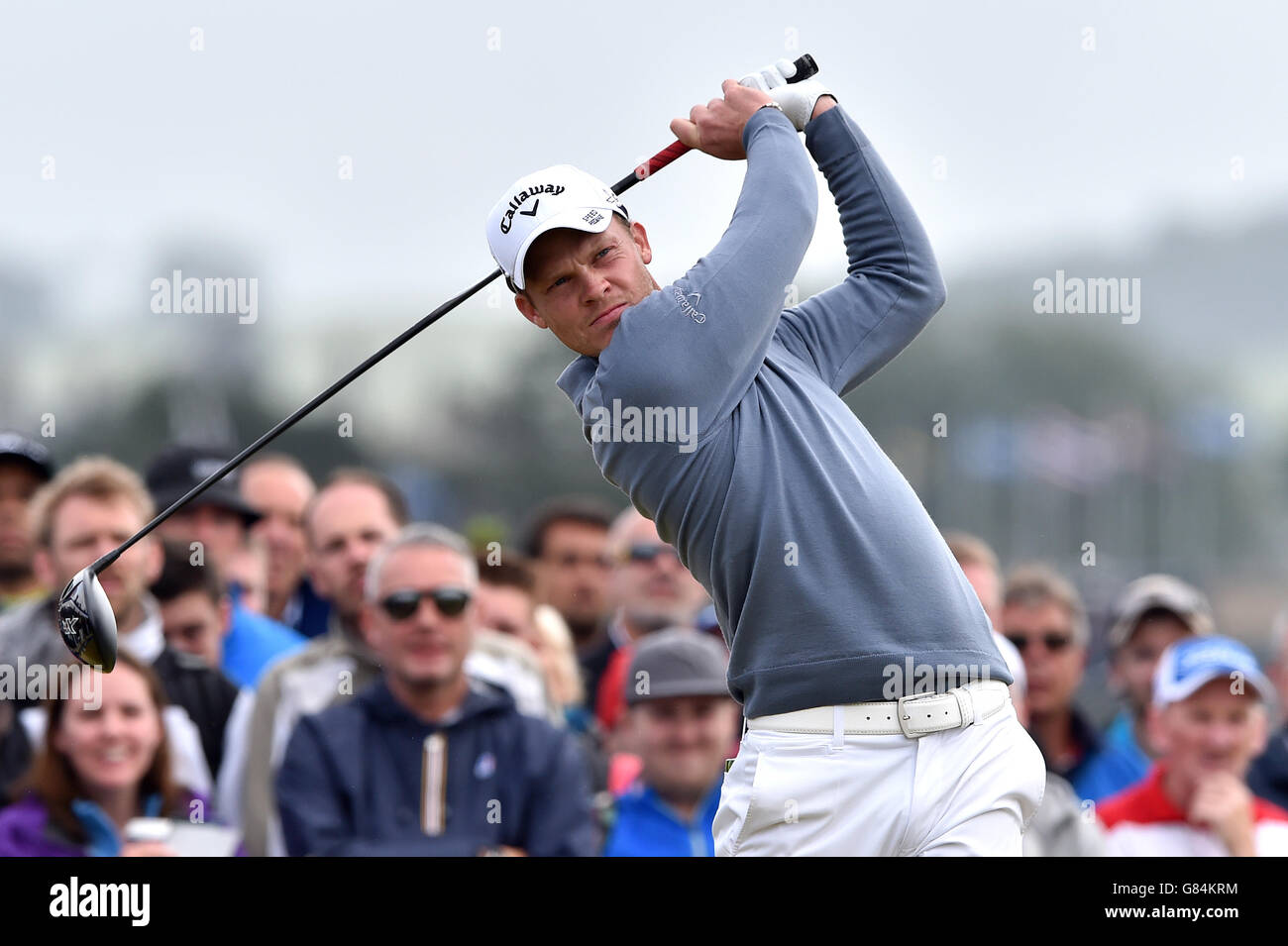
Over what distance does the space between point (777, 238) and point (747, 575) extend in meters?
0.63

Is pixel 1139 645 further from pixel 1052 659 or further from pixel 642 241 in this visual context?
pixel 642 241

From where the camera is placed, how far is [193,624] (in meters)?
6.02

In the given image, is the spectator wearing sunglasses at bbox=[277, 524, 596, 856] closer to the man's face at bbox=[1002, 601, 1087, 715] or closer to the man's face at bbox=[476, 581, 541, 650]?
the man's face at bbox=[476, 581, 541, 650]

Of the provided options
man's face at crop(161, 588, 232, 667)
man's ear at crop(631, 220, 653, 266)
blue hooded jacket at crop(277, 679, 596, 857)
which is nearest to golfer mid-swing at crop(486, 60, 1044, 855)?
man's ear at crop(631, 220, 653, 266)

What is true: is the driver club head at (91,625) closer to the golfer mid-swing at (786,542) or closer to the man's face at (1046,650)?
the golfer mid-swing at (786,542)

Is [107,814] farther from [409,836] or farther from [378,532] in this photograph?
[378,532]

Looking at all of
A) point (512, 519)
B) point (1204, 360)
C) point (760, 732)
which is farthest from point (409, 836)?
point (1204, 360)

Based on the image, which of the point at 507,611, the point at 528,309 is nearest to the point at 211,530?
the point at 507,611

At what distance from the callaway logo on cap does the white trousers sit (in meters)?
1.03

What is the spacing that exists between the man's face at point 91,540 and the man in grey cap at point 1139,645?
11.1 feet

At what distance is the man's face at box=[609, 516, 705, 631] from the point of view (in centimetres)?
681

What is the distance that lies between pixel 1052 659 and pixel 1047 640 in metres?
0.08

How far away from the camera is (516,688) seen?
577 cm
